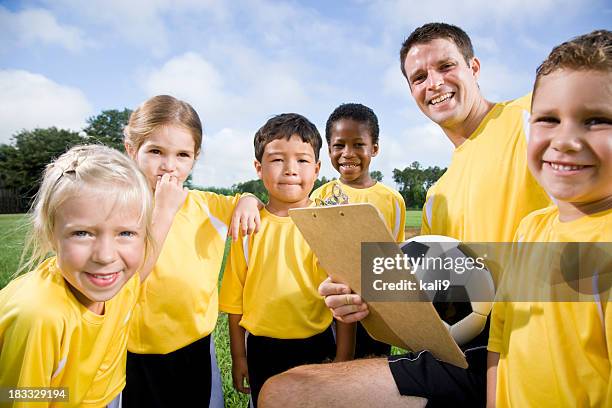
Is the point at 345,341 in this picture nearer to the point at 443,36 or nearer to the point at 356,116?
the point at 443,36

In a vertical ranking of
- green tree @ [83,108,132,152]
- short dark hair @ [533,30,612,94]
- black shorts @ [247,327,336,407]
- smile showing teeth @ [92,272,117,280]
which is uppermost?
green tree @ [83,108,132,152]

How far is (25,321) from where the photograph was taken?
1.59 metres

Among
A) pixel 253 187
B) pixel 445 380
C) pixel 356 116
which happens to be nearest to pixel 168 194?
pixel 445 380

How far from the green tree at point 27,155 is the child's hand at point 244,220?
5123 cm

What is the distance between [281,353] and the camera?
2.52m

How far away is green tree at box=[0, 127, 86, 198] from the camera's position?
159ft

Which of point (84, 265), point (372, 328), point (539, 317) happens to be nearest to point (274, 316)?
point (372, 328)

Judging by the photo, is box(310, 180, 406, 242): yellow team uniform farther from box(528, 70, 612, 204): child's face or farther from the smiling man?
box(528, 70, 612, 204): child's face

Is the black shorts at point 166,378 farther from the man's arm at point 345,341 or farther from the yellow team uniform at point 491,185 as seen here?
the yellow team uniform at point 491,185

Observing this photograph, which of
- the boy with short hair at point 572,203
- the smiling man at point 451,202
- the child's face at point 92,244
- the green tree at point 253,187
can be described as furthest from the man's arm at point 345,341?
the green tree at point 253,187

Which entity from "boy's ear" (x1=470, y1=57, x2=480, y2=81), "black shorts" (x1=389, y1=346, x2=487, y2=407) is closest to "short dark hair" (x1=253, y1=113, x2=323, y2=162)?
"boy's ear" (x1=470, y1=57, x2=480, y2=81)

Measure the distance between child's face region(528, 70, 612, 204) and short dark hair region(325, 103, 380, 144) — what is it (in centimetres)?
269

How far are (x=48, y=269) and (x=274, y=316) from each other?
3.92ft

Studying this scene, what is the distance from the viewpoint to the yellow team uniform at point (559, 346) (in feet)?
4.40
